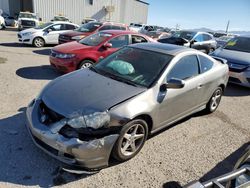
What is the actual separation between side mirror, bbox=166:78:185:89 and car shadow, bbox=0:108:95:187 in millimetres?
1775

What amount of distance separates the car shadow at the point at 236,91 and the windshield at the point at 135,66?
3.78 meters

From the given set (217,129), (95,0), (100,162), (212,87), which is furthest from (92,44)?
(95,0)

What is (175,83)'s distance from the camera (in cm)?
349

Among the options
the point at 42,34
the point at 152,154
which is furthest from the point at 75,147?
the point at 42,34

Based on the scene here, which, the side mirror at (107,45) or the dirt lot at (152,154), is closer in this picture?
the dirt lot at (152,154)

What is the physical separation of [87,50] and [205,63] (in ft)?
12.0

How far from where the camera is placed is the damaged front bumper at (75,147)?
2.73 m

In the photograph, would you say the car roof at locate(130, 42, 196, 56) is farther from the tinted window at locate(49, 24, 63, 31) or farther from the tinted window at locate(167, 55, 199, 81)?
the tinted window at locate(49, 24, 63, 31)

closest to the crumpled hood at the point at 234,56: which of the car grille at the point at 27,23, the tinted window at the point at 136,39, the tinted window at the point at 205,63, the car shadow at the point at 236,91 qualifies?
the car shadow at the point at 236,91

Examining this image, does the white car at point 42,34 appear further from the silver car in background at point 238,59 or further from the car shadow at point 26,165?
the car shadow at point 26,165

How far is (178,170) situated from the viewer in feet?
10.6

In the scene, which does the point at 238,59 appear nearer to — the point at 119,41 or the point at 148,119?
the point at 119,41

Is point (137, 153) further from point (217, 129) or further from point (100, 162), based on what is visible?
point (217, 129)

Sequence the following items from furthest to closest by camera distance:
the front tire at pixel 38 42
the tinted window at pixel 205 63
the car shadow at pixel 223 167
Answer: the front tire at pixel 38 42, the tinted window at pixel 205 63, the car shadow at pixel 223 167
